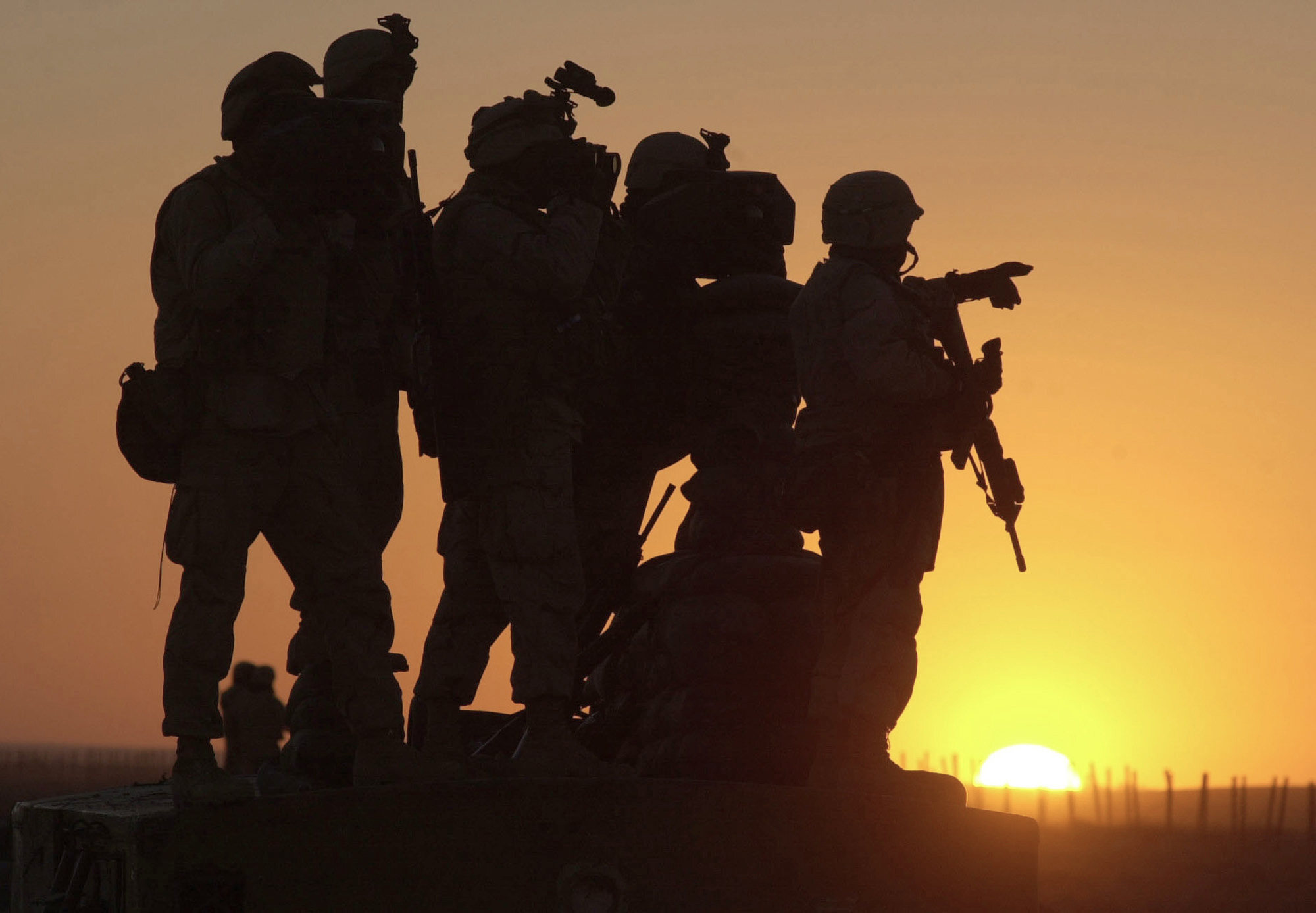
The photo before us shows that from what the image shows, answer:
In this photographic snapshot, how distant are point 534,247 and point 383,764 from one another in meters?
2.21

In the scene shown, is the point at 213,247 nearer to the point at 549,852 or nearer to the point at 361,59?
the point at 361,59

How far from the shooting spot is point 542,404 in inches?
320

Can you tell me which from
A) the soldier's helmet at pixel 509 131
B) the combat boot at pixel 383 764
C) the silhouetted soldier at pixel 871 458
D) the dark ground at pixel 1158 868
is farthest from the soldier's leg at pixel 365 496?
the dark ground at pixel 1158 868

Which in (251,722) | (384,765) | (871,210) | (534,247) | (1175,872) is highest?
(871,210)

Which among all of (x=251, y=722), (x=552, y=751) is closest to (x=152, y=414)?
(x=552, y=751)

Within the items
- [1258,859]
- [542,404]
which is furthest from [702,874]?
[1258,859]

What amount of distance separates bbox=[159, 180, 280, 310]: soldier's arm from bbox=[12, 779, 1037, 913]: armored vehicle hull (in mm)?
1961

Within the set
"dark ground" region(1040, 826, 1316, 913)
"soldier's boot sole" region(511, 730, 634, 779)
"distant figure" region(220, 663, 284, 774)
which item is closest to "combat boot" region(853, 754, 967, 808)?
"soldier's boot sole" region(511, 730, 634, 779)

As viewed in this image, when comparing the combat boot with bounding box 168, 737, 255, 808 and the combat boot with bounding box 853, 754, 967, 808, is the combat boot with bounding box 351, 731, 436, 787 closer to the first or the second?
the combat boot with bounding box 168, 737, 255, 808

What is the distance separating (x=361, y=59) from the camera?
8.05 m

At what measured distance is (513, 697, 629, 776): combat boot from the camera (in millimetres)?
7844

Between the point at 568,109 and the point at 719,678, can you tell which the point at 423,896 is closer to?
the point at 719,678

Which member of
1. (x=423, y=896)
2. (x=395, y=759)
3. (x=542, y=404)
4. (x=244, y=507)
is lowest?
(x=423, y=896)

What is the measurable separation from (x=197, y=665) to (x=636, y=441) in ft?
11.1
